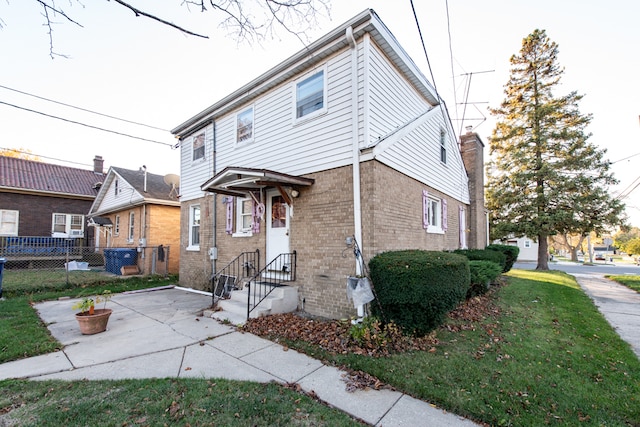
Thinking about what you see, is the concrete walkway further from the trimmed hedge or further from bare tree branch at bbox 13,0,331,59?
bare tree branch at bbox 13,0,331,59

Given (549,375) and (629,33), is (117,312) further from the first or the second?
(629,33)

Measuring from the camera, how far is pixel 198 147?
34.6 feet

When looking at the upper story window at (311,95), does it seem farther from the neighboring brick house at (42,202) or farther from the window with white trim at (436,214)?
the neighboring brick house at (42,202)

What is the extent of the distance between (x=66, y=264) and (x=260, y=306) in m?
8.45

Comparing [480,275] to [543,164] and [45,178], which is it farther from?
[45,178]

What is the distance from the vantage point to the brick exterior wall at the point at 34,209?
16.3 meters

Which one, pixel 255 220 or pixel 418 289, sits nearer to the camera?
pixel 418 289

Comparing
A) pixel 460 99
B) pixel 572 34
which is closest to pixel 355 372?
pixel 572 34

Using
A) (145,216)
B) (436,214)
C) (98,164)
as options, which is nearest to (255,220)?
(436,214)

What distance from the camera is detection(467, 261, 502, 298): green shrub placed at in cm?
734

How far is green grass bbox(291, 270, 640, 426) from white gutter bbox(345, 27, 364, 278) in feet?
6.72

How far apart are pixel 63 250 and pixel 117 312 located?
524 inches

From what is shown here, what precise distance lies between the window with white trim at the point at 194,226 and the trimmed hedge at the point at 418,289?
768cm

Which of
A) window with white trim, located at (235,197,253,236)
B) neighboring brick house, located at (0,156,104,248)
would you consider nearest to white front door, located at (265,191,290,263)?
window with white trim, located at (235,197,253,236)
